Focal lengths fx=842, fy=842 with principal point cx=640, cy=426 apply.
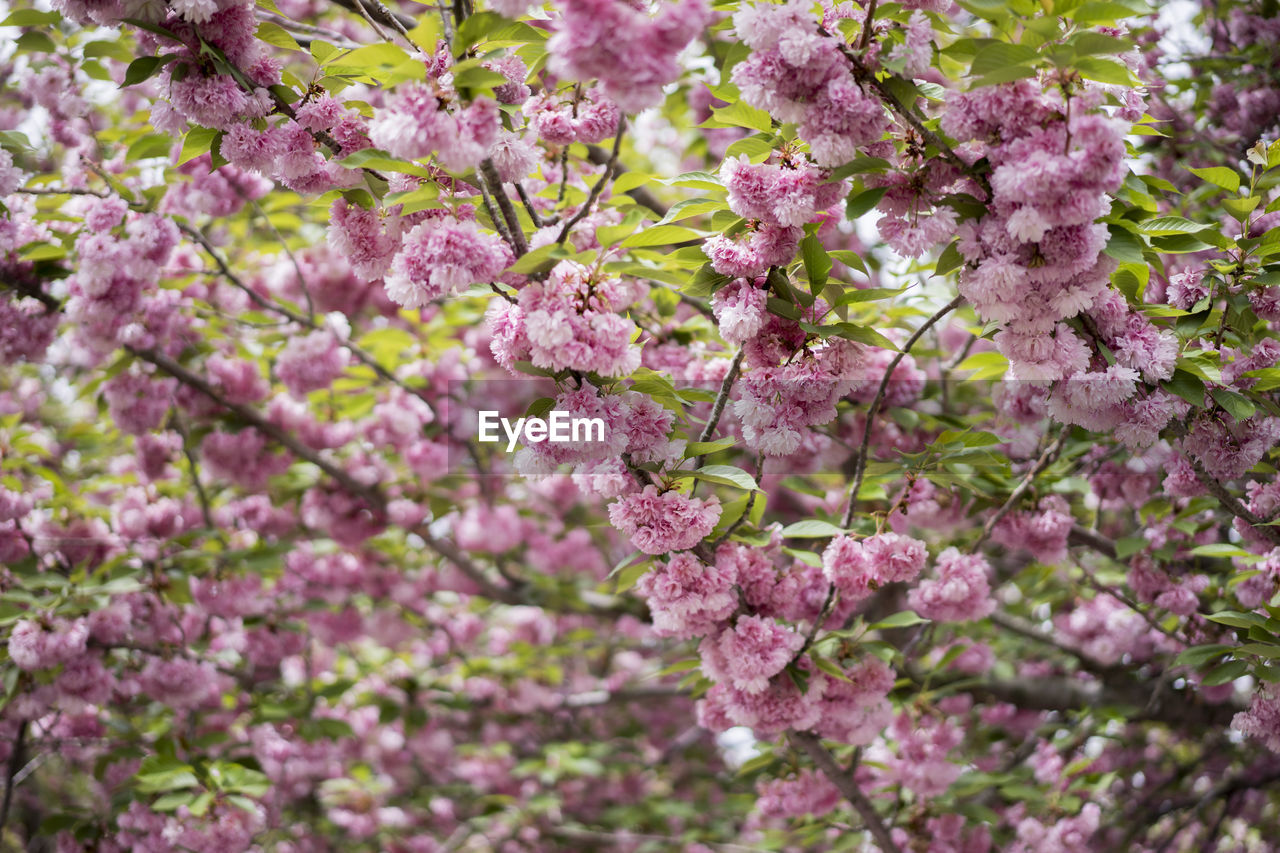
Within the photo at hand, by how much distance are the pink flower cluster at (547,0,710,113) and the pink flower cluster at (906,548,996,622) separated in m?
1.68

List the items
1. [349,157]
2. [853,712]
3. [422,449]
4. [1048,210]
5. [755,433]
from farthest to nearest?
[422,449]
[853,712]
[755,433]
[349,157]
[1048,210]

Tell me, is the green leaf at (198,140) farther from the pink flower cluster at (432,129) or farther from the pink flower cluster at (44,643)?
the pink flower cluster at (44,643)

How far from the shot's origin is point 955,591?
7.91 ft

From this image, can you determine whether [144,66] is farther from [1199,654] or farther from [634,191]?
[1199,654]

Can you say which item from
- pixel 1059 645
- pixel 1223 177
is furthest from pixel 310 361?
pixel 1059 645

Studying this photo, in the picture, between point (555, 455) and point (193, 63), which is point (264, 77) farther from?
point (555, 455)

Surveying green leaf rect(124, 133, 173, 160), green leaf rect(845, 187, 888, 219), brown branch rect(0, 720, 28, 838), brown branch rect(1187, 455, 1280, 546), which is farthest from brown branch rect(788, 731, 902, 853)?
brown branch rect(0, 720, 28, 838)

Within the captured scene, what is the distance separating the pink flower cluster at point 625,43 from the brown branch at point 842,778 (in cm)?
189

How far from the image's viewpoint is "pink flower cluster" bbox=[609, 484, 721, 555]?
181cm

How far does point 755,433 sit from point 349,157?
3.40 ft

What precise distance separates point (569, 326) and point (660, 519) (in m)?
0.51

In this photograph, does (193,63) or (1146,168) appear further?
(1146,168)

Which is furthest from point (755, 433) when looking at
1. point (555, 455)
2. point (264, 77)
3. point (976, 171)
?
point (264, 77)

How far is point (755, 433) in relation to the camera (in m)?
1.93
